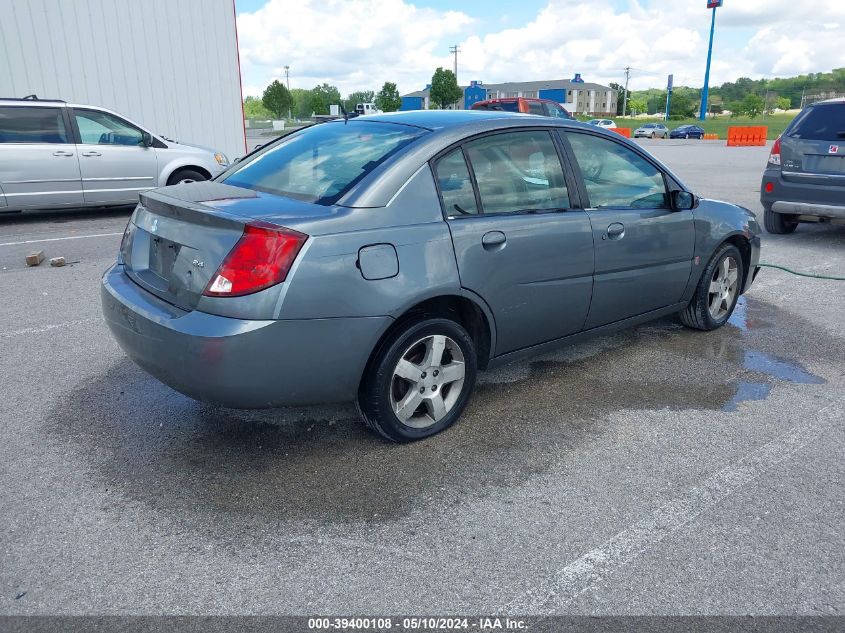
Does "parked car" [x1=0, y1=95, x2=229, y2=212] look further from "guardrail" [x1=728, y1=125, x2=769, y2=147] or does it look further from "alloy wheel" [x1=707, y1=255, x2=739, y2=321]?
"guardrail" [x1=728, y1=125, x2=769, y2=147]

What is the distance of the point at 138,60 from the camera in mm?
14289

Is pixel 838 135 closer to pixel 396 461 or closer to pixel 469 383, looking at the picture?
pixel 469 383

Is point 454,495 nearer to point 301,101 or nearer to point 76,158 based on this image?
point 76,158

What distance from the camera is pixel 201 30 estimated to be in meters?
15.1

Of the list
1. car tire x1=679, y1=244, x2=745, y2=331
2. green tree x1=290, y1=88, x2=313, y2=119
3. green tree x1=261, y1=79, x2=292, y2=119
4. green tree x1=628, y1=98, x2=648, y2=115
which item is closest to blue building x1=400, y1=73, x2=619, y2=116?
green tree x1=628, y1=98, x2=648, y2=115

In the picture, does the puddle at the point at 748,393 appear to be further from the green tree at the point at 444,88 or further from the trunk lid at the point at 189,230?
the green tree at the point at 444,88

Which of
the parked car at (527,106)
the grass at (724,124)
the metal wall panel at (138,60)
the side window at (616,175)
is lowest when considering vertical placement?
the grass at (724,124)

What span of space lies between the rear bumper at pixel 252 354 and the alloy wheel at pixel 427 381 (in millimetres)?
288

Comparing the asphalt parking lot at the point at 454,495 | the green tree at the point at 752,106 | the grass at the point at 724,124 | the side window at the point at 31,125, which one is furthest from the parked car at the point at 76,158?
the green tree at the point at 752,106

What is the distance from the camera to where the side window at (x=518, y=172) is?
11.8 feet

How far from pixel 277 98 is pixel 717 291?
9354 cm

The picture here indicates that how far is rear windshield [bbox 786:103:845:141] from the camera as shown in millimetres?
8039

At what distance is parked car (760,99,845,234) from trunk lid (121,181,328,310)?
726 cm

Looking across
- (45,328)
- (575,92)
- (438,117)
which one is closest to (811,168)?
(438,117)
